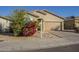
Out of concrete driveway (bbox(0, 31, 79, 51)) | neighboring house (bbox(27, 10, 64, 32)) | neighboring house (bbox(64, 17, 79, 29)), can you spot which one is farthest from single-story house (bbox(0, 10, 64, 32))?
neighboring house (bbox(64, 17, 79, 29))

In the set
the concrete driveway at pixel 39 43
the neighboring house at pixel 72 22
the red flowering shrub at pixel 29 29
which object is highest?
the neighboring house at pixel 72 22

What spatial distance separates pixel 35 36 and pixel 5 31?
263 cm

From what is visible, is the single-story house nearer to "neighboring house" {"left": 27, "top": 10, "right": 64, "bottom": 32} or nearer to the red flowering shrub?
"neighboring house" {"left": 27, "top": 10, "right": 64, "bottom": 32}

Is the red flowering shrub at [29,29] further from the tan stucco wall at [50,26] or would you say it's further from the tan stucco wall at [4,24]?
the tan stucco wall at [4,24]

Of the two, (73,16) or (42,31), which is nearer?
(73,16)

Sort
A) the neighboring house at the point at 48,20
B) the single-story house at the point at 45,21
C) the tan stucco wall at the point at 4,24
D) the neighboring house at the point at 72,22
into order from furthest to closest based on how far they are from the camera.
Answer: the tan stucco wall at the point at 4,24 < the neighboring house at the point at 48,20 < the single-story house at the point at 45,21 < the neighboring house at the point at 72,22

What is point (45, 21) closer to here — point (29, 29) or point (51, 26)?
point (51, 26)

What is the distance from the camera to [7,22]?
19.8 metres

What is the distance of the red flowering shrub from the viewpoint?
18.2m

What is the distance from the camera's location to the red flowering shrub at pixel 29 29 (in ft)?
59.8

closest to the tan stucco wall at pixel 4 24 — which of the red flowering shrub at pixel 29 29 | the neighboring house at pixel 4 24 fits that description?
the neighboring house at pixel 4 24

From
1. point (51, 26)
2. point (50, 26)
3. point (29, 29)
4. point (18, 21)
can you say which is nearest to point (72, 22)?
point (50, 26)
